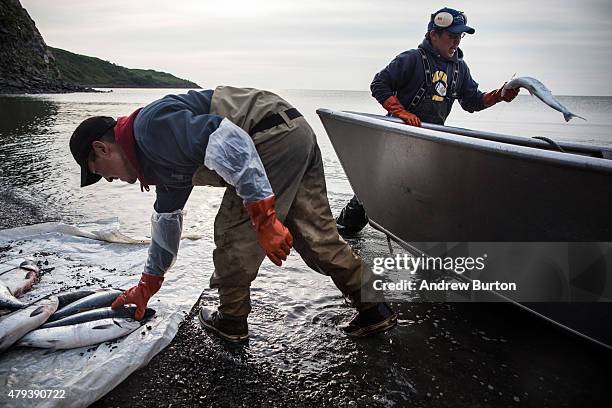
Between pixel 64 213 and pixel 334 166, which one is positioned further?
pixel 334 166

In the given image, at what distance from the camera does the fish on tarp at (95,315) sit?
2.77 meters

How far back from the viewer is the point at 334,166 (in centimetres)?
1023

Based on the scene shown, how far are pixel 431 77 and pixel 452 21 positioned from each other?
56 centimetres

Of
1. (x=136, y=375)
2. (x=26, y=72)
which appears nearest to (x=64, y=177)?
(x=136, y=375)

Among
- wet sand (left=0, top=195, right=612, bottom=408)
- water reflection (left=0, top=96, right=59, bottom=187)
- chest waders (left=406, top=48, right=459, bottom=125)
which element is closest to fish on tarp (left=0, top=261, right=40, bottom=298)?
wet sand (left=0, top=195, right=612, bottom=408)

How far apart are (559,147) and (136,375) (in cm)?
375

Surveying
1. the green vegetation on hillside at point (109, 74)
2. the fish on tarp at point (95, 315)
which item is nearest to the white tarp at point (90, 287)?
the fish on tarp at point (95, 315)

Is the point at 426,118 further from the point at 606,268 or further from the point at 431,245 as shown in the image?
the point at 606,268

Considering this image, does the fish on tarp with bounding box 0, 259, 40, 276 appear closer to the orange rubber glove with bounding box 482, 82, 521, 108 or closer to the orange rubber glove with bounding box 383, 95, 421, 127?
the orange rubber glove with bounding box 383, 95, 421, 127

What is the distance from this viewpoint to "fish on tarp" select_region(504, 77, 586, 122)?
3.51 metres

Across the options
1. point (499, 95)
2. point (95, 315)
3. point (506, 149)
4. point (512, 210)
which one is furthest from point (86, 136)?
point (499, 95)

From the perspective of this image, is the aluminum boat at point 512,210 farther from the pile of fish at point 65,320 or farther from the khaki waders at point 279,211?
the pile of fish at point 65,320

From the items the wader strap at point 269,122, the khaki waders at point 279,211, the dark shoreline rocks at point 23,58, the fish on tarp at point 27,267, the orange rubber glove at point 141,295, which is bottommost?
the fish on tarp at point 27,267

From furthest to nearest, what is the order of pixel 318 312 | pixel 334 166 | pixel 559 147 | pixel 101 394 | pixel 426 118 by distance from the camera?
pixel 334 166 < pixel 426 118 < pixel 559 147 < pixel 318 312 < pixel 101 394
